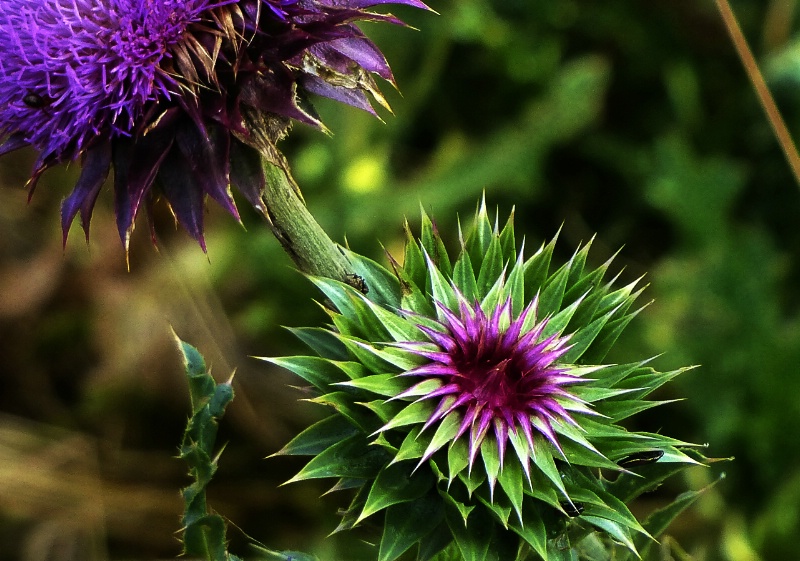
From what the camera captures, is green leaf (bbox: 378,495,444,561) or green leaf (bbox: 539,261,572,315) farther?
green leaf (bbox: 539,261,572,315)

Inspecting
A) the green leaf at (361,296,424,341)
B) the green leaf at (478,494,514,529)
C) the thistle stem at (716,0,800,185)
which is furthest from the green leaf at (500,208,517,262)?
the thistle stem at (716,0,800,185)

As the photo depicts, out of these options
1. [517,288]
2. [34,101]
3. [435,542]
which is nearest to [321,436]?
[435,542]

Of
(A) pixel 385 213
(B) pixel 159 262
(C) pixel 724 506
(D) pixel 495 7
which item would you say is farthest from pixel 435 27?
(C) pixel 724 506

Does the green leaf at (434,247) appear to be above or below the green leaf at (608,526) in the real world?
above

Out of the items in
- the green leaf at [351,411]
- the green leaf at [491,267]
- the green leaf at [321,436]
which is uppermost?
the green leaf at [491,267]

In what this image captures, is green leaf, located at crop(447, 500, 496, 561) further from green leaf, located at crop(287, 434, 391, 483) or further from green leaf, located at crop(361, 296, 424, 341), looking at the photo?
green leaf, located at crop(361, 296, 424, 341)

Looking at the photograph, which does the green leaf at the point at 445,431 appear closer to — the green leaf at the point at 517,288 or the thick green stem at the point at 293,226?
the green leaf at the point at 517,288

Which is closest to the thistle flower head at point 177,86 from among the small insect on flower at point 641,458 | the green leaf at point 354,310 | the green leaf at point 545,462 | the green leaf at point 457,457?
the green leaf at point 354,310
